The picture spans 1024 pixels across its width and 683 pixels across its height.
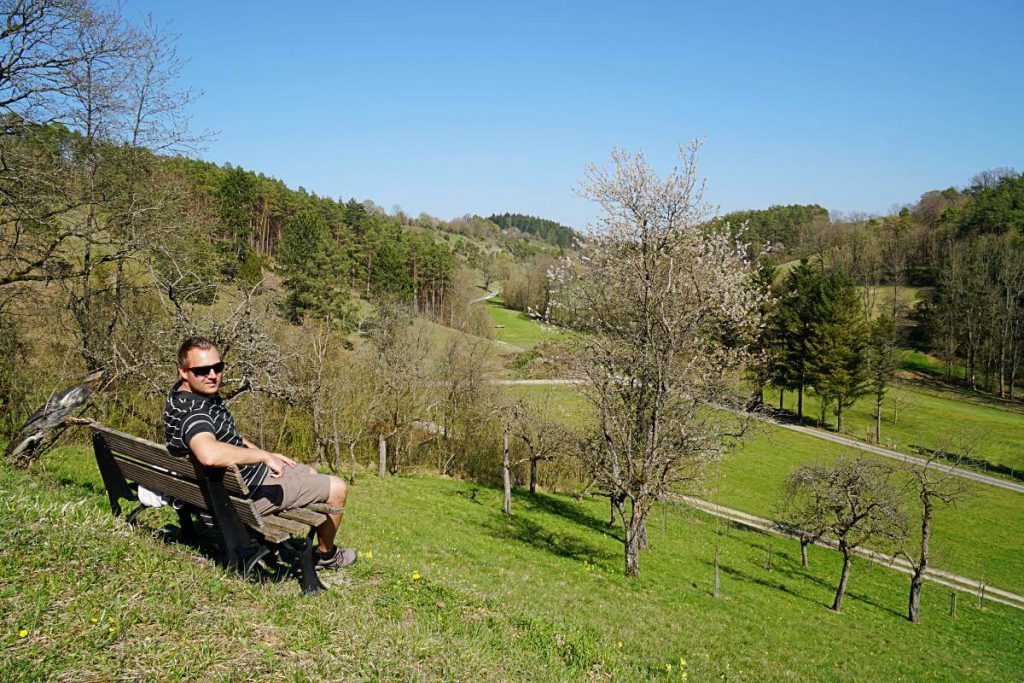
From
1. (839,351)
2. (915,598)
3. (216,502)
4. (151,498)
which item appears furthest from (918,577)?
(839,351)

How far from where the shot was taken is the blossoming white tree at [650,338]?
54.7 ft

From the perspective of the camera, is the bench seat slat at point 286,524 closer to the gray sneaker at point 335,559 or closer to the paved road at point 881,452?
the gray sneaker at point 335,559

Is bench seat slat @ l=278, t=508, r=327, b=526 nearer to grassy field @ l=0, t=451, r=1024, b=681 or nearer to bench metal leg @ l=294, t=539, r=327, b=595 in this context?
bench metal leg @ l=294, t=539, r=327, b=595

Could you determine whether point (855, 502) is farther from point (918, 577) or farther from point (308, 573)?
point (308, 573)

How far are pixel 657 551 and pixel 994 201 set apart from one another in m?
90.0

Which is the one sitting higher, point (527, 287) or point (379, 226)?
point (379, 226)

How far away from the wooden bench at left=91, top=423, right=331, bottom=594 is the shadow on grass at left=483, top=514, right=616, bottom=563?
14358 millimetres

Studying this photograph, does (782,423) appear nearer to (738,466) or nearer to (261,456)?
(738,466)

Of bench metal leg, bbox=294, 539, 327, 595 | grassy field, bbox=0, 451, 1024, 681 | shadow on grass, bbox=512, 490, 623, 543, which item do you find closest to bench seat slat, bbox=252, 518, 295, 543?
bench metal leg, bbox=294, 539, 327, 595

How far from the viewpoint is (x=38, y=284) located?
22094mm

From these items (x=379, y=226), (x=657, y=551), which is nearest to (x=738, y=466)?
(x=657, y=551)

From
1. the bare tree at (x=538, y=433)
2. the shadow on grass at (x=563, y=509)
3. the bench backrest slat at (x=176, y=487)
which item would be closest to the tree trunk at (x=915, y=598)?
the shadow on grass at (x=563, y=509)

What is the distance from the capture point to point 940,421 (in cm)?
5484

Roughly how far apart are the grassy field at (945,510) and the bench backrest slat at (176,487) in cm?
2074
